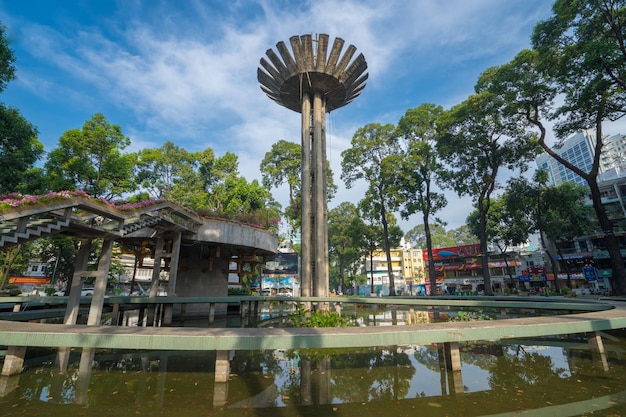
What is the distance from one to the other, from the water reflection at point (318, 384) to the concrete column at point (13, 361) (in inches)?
6.2

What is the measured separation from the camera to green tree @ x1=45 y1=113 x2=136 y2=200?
22.0 m

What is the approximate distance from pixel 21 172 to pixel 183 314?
12.6 metres

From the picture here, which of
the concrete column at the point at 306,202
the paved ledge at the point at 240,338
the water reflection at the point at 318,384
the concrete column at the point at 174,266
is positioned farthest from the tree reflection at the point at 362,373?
the concrete column at the point at 174,266

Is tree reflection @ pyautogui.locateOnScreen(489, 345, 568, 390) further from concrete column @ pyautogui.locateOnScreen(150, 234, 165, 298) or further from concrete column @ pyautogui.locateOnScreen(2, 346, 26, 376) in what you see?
concrete column @ pyautogui.locateOnScreen(150, 234, 165, 298)

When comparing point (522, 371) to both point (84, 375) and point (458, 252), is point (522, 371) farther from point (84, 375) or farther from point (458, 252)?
point (458, 252)

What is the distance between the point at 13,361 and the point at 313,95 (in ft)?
71.8

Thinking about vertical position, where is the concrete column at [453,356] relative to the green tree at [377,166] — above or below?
below

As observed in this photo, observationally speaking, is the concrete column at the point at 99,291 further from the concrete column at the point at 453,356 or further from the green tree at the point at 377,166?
the green tree at the point at 377,166

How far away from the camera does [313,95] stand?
23.4m

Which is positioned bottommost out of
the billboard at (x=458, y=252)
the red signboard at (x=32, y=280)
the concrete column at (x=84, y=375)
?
Result: the concrete column at (x=84, y=375)

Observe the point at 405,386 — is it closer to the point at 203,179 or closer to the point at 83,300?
the point at 83,300

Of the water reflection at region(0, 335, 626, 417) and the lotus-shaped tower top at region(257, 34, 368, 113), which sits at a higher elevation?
the lotus-shaped tower top at region(257, 34, 368, 113)

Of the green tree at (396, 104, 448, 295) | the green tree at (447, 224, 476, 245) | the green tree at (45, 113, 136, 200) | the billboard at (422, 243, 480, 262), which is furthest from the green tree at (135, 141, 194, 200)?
the green tree at (447, 224, 476, 245)

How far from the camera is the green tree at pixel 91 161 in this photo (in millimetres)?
21969
